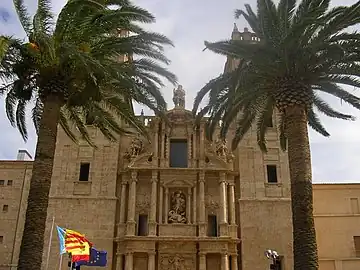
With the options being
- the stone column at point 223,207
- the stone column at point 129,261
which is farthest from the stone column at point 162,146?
the stone column at point 129,261

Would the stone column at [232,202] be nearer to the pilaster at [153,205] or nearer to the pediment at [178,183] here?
the pediment at [178,183]

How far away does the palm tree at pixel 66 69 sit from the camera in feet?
46.6

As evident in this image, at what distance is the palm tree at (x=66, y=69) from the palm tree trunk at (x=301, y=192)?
4.66m

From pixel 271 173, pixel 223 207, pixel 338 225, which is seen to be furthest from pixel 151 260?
pixel 338 225

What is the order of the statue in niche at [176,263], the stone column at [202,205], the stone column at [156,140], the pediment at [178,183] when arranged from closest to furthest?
the statue in niche at [176,263] → the stone column at [202,205] → the pediment at [178,183] → the stone column at [156,140]

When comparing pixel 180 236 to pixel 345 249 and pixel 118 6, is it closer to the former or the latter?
pixel 345 249

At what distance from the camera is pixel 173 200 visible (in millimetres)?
29422

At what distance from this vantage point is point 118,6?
16609 mm

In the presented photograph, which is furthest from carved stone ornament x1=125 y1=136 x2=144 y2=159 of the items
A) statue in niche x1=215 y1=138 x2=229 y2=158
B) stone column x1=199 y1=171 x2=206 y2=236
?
statue in niche x1=215 y1=138 x2=229 y2=158

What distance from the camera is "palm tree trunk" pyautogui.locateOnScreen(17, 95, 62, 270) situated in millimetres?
13586

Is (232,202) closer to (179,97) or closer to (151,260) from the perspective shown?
(151,260)

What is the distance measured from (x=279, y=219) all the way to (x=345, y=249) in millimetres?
4809

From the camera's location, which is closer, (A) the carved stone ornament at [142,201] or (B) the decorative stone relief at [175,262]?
(B) the decorative stone relief at [175,262]

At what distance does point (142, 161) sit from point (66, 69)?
14.7 meters
